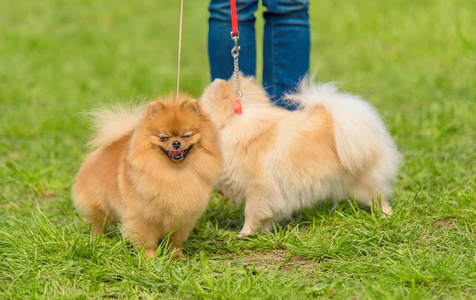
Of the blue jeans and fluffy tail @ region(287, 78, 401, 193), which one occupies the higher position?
the blue jeans

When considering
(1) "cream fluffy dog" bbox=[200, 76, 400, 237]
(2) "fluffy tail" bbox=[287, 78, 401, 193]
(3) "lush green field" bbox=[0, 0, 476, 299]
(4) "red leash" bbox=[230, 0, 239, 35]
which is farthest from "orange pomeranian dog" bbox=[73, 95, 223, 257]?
(2) "fluffy tail" bbox=[287, 78, 401, 193]

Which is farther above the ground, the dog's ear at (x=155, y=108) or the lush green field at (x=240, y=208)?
the dog's ear at (x=155, y=108)

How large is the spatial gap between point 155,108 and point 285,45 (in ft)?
4.25

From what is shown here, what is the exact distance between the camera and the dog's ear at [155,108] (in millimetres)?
2605

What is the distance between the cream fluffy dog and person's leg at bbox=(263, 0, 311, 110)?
0.43 metres

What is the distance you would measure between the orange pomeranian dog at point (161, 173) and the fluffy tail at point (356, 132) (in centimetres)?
76

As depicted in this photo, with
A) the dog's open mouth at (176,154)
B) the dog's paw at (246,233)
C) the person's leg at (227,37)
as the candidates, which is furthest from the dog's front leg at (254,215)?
the person's leg at (227,37)

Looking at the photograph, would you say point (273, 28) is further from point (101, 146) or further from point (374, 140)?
point (101, 146)

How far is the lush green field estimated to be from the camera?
2484 millimetres

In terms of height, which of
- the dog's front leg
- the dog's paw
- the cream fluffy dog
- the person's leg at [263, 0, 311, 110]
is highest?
the person's leg at [263, 0, 311, 110]

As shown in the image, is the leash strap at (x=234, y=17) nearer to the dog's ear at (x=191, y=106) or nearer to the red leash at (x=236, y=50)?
the red leash at (x=236, y=50)

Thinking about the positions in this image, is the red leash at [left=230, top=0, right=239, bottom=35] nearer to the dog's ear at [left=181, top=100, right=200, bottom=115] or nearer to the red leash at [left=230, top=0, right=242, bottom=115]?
the red leash at [left=230, top=0, right=242, bottom=115]

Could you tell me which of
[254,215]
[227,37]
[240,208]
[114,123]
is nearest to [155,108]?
[114,123]

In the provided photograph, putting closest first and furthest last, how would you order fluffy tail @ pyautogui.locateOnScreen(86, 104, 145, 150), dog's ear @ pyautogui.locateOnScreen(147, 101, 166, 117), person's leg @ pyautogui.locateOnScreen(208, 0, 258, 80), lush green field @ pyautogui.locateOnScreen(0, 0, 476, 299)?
1. lush green field @ pyautogui.locateOnScreen(0, 0, 476, 299)
2. dog's ear @ pyautogui.locateOnScreen(147, 101, 166, 117)
3. fluffy tail @ pyautogui.locateOnScreen(86, 104, 145, 150)
4. person's leg @ pyautogui.locateOnScreen(208, 0, 258, 80)
